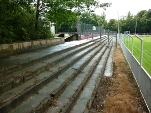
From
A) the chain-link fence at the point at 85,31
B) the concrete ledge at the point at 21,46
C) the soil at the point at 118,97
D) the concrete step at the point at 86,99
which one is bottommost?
the soil at the point at 118,97

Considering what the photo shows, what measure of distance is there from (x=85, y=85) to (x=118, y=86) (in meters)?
1.20

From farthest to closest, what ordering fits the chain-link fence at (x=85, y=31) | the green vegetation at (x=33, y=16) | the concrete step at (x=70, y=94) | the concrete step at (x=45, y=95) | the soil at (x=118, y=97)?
the chain-link fence at (x=85, y=31)
the green vegetation at (x=33, y=16)
the soil at (x=118, y=97)
the concrete step at (x=70, y=94)
the concrete step at (x=45, y=95)

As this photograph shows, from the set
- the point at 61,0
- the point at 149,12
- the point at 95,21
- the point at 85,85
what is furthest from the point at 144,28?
the point at 85,85

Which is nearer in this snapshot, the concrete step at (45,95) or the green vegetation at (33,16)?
the concrete step at (45,95)

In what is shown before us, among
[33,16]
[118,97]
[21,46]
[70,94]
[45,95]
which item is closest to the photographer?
[45,95]

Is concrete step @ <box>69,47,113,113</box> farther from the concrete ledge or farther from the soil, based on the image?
the concrete ledge

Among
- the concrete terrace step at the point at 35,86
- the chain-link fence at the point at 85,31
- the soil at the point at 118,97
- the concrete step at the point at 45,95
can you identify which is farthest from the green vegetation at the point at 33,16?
the chain-link fence at the point at 85,31

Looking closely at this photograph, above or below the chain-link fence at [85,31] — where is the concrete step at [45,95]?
below

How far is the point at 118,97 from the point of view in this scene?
510 cm

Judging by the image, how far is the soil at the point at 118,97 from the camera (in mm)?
4352

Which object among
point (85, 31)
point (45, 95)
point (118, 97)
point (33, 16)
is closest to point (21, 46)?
point (33, 16)

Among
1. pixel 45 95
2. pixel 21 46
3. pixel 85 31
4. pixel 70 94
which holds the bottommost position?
pixel 70 94

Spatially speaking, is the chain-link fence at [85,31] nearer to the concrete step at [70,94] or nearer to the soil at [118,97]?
the soil at [118,97]

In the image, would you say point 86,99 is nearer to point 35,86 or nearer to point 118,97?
point 118,97
